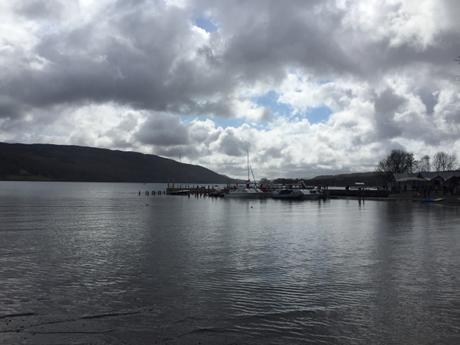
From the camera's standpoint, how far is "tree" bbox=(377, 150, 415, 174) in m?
148

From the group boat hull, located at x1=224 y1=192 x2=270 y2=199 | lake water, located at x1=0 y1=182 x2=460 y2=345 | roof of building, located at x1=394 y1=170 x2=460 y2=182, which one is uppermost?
roof of building, located at x1=394 y1=170 x2=460 y2=182

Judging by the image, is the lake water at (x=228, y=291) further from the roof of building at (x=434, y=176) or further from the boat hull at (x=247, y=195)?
the boat hull at (x=247, y=195)

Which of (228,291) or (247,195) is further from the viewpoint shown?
(247,195)

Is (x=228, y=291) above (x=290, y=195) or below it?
below

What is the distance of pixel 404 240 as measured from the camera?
32.6 metres

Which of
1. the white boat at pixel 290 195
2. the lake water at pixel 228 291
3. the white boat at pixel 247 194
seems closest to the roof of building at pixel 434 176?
the white boat at pixel 290 195

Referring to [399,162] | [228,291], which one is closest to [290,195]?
[399,162]

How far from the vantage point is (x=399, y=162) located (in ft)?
487

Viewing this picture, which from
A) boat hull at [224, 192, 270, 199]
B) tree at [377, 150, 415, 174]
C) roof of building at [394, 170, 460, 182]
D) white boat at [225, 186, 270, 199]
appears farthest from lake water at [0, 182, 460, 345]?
tree at [377, 150, 415, 174]

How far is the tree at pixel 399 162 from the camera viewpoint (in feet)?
485

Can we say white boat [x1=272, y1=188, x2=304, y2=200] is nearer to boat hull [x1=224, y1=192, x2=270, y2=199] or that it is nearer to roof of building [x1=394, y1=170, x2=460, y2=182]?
boat hull [x1=224, y1=192, x2=270, y2=199]

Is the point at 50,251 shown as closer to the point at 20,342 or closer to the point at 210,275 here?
the point at 210,275

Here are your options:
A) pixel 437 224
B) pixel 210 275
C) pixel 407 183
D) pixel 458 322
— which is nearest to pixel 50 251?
pixel 210 275

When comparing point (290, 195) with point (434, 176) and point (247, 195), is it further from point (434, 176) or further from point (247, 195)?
point (434, 176)
